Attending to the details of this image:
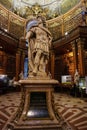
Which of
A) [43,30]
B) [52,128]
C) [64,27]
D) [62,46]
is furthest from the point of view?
[64,27]

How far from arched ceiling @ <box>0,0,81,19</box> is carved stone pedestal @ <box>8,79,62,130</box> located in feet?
52.7

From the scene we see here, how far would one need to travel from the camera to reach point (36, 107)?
118 inches

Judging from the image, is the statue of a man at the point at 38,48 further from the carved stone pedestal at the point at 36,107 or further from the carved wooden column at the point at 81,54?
the carved wooden column at the point at 81,54

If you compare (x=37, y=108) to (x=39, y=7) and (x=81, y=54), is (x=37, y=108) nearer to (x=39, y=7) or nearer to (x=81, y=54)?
(x=81, y=54)

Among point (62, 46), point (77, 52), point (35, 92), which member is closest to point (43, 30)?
point (35, 92)

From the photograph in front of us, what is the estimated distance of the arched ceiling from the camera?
58.0 feet

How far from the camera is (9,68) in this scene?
17062 millimetres

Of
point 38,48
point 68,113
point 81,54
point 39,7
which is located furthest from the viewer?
point 39,7

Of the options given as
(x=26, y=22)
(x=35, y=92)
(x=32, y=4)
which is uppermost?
(x=32, y=4)

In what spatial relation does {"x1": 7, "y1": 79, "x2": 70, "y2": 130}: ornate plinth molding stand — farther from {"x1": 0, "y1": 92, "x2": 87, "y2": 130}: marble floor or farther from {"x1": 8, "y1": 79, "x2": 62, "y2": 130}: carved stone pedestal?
{"x1": 0, "y1": 92, "x2": 87, "y2": 130}: marble floor

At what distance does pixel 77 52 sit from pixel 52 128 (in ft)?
34.7

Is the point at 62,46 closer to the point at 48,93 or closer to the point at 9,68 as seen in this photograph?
the point at 9,68

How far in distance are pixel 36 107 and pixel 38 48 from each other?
52.9 inches

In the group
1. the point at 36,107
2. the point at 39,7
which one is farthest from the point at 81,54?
Answer: the point at 39,7
